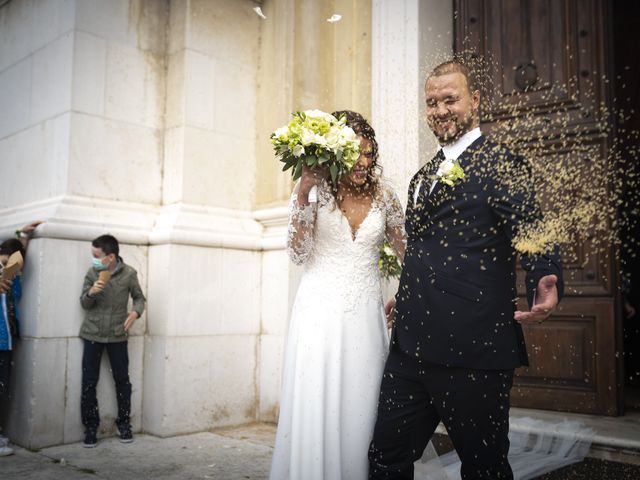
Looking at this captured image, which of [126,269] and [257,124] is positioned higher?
[257,124]

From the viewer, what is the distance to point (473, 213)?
8.35ft

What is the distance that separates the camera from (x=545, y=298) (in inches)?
92.3

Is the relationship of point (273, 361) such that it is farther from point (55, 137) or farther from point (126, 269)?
point (55, 137)

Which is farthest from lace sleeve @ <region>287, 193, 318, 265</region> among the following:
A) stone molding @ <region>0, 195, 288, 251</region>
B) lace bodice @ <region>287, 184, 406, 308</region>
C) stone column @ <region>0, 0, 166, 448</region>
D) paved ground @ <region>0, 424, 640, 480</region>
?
stone column @ <region>0, 0, 166, 448</region>

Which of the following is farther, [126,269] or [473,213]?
[126,269]

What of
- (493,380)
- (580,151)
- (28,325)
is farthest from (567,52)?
(28,325)

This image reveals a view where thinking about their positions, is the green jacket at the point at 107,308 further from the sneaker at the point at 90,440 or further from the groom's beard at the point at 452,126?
the groom's beard at the point at 452,126

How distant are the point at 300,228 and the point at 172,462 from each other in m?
2.41

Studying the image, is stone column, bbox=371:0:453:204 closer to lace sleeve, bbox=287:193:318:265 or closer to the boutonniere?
lace sleeve, bbox=287:193:318:265

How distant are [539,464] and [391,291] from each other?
72.3 inches

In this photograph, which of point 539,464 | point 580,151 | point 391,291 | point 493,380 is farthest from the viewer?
point 391,291

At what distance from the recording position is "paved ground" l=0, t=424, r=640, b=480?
153 inches

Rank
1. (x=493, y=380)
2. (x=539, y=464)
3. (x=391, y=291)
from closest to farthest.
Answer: (x=493, y=380) → (x=539, y=464) → (x=391, y=291)

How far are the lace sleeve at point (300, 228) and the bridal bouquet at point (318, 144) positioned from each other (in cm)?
20
